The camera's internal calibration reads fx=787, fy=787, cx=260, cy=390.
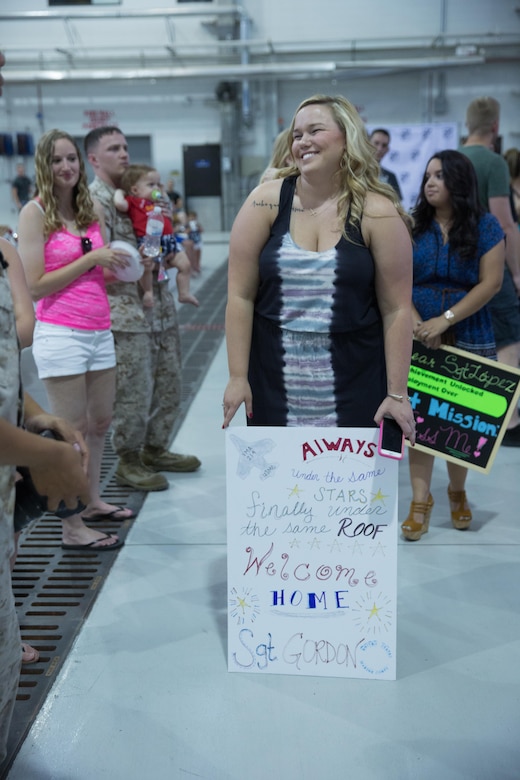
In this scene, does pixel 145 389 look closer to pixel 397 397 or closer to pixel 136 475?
pixel 136 475

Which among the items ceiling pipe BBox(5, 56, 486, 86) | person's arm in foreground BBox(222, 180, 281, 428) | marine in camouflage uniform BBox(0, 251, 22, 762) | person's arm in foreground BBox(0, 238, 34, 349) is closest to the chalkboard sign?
person's arm in foreground BBox(222, 180, 281, 428)

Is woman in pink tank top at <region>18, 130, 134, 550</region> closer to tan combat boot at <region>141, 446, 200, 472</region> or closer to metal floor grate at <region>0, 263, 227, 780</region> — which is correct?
metal floor grate at <region>0, 263, 227, 780</region>

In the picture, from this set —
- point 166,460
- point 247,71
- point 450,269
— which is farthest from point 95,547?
point 247,71

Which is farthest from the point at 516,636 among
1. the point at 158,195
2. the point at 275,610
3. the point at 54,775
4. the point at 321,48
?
the point at 321,48

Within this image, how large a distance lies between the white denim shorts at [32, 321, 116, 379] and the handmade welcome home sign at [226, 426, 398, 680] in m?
1.02

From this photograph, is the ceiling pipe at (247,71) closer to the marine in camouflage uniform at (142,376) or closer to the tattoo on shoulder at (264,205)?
the marine in camouflage uniform at (142,376)

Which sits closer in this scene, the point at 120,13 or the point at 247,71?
the point at 120,13

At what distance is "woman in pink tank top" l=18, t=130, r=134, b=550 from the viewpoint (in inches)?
112

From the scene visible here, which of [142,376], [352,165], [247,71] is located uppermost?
[247,71]

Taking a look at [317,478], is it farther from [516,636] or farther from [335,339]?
[516,636]

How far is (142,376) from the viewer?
3.61m

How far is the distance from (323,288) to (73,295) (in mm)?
1240

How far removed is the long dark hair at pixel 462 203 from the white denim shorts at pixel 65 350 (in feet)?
4.69

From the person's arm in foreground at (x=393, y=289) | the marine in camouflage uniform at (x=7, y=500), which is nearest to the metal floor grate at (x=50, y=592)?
the marine in camouflage uniform at (x=7, y=500)
